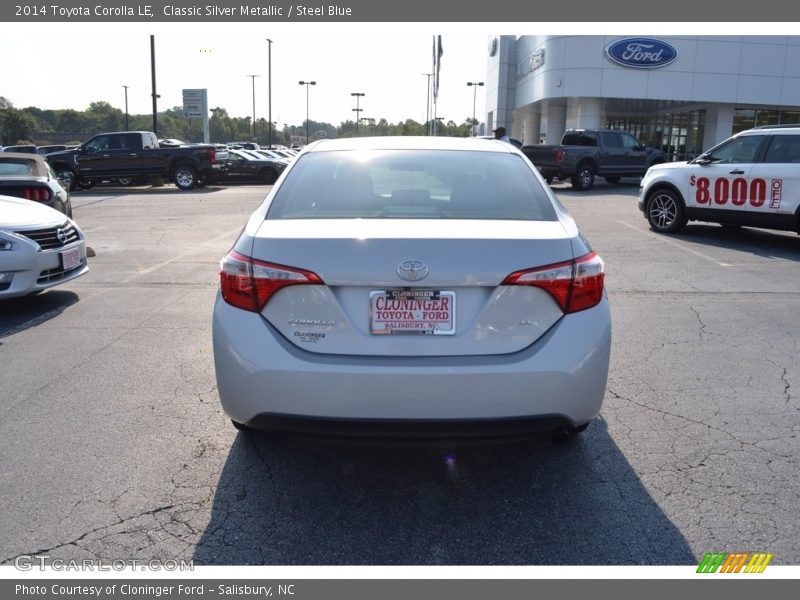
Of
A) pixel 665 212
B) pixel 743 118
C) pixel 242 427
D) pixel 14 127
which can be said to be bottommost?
pixel 242 427

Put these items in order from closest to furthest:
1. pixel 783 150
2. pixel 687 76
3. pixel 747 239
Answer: pixel 783 150, pixel 747 239, pixel 687 76

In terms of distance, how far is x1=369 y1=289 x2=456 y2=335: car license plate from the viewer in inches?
116

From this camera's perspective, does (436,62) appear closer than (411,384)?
No

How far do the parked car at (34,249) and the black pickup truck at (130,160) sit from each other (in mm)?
18232

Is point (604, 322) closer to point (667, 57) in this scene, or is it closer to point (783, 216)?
point (783, 216)

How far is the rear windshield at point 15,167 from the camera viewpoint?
31.9ft

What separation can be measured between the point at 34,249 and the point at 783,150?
1008 centimetres

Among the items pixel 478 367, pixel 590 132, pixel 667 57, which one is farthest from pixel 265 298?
pixel 667 57

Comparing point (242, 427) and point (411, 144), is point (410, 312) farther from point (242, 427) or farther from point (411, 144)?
point (411, 144)

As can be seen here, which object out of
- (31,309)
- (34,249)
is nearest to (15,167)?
(31,309)

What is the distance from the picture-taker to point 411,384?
9.48ft

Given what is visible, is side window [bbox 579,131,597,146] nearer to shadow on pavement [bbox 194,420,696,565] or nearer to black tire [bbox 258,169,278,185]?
black tire [bbox 258,169,278,185]

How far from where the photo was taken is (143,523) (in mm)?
3098

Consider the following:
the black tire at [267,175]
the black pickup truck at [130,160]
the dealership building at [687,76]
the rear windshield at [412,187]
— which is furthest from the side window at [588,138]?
the rear windshield at [412,187]
